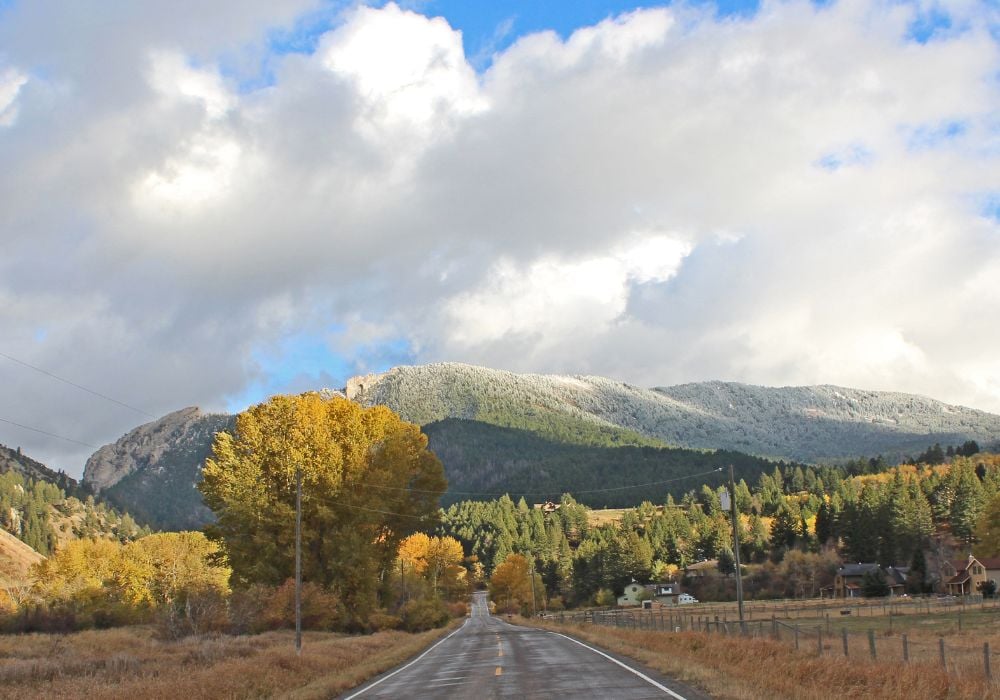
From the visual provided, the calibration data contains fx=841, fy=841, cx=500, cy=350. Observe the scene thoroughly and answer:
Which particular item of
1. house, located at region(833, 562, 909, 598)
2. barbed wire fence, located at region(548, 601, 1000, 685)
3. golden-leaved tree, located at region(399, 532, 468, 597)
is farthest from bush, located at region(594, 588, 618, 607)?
barbed wire fence, located at region(548, 601, 1000, 685)

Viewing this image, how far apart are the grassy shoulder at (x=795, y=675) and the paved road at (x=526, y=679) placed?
0.97 metres

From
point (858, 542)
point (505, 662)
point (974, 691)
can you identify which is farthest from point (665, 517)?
point (974, 691)

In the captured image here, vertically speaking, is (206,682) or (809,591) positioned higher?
(206,682)

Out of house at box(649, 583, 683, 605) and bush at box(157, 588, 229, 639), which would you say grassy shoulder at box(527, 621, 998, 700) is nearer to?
bush at box(157, 588, 229, 639)

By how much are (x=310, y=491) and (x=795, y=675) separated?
35.5 m

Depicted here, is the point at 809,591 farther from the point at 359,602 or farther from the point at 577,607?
the point at 359,602

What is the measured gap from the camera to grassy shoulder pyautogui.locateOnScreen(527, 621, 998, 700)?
17.2 m

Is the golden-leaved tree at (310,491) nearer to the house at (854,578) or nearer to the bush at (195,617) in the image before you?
the bush at (195,617)

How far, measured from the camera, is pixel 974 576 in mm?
110062

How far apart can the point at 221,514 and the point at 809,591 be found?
11107 centimetres

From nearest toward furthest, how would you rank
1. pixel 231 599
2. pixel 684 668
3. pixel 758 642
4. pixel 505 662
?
pixel 684 668 → pixel 758 642 → pixel 505 662 → pixel 231 599

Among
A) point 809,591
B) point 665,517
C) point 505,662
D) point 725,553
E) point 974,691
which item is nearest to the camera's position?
point 974,691

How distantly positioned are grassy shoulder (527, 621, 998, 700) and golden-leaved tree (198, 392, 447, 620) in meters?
26.3

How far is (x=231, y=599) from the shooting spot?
50.4m
